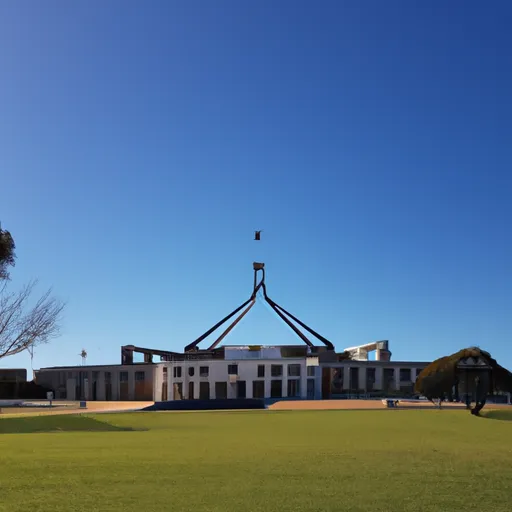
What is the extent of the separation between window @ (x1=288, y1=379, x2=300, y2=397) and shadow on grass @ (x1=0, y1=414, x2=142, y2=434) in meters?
42.3

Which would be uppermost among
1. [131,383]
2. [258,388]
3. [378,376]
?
[378,376]

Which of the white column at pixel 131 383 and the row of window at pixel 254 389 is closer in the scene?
the row of window at pixel 254 389

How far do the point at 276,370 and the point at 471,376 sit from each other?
37.0 meters

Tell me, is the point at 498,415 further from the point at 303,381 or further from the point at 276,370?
the point at 276,370

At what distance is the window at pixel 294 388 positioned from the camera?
75125 mm

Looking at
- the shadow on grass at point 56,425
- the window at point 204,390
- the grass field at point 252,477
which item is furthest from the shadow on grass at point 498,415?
the window at point 204,390

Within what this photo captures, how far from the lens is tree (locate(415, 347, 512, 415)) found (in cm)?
3944

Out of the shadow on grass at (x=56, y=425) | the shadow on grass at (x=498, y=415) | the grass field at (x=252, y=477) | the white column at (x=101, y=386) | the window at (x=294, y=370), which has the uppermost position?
the grass field at (x=252, y=477)

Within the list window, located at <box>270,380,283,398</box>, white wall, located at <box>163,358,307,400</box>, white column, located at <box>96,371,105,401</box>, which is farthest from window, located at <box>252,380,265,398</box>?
white column, located at <box>96,371,105,401</box>

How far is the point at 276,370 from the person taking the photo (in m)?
74.9

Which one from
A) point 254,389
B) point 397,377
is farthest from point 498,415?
point 397,377

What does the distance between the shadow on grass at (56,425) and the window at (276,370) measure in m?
41.1

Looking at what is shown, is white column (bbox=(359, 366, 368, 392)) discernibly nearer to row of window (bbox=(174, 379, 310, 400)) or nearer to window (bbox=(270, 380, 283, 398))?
row of window (bbox=(174, 379, 310, 400))

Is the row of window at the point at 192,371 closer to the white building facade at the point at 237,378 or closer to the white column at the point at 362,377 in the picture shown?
the white building facade at the point at 237,378
